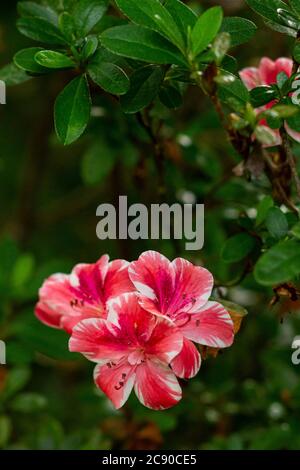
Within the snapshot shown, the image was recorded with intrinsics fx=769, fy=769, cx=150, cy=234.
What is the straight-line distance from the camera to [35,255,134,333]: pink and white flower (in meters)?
0.96

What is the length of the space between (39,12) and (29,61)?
0.17 metres

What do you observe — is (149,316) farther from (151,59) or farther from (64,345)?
(64,345)

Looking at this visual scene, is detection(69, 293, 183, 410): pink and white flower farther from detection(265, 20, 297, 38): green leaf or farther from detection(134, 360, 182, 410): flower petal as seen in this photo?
detection(265, 20, 297, 38): green leaf

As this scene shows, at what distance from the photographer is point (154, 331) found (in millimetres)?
901

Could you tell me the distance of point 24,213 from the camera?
6.89ft

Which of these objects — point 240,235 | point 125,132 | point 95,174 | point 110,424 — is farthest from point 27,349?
point 240,235

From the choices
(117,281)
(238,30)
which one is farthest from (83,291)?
(238,30)

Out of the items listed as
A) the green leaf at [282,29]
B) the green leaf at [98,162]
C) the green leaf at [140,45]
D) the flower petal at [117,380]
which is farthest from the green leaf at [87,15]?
A: the green leaf at [98,162]

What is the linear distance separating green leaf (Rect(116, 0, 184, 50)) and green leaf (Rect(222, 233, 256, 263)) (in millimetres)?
287

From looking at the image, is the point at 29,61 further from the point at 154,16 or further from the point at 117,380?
the point at 117,380

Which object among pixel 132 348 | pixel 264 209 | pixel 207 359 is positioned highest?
pixel 264 209

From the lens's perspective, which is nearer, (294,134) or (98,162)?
(294,134)

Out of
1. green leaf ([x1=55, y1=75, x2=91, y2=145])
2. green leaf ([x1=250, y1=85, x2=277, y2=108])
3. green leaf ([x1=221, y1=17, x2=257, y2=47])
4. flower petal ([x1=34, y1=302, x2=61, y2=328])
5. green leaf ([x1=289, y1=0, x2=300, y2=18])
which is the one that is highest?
green leaf ([x1=289, y1=0, x2=300, y2=18])

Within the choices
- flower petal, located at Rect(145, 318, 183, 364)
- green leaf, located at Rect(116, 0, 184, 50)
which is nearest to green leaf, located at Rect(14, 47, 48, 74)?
green leaf, located at Rect(116, 0, 184, 50)
